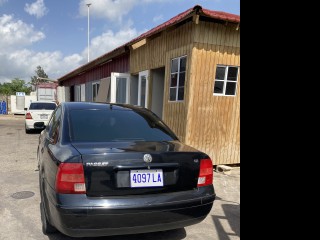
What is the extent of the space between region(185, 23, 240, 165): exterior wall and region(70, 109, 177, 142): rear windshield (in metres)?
3.20

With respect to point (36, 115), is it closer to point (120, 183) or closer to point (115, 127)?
point (115, 127)

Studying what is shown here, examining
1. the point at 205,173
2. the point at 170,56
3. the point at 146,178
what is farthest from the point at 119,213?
the point at 170,56

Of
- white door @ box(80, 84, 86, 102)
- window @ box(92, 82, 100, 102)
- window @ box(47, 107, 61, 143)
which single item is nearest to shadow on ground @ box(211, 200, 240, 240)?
window @ box(47, 107, 61, 143)

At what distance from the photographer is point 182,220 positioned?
2.71m

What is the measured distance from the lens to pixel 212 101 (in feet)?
22.3

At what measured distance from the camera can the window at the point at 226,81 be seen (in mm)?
6891

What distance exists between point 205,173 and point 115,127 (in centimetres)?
115

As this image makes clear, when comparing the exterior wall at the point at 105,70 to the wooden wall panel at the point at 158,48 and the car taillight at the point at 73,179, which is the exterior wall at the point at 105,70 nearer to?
the wooden wall panel at the point at 158,48

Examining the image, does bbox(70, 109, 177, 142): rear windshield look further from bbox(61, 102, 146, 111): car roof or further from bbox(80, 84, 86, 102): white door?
bbox(80, 84, 86, 102): white door

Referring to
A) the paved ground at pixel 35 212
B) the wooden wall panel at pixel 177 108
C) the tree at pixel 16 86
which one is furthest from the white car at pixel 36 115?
the tree at pixel 16 86
